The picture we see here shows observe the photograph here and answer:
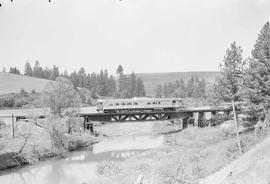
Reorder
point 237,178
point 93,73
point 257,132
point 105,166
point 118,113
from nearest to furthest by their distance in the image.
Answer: point 237,178, point 257,132, point 105,166, point 118,113, point 93,73

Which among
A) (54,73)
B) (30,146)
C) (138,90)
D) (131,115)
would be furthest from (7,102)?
(54,73)

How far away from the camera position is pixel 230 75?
36.8 metres

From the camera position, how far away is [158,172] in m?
24.3

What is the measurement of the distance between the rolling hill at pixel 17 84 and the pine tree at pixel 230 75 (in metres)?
82.8

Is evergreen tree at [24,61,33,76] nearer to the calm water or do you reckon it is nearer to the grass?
the grass

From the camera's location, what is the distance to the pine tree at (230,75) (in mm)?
36719

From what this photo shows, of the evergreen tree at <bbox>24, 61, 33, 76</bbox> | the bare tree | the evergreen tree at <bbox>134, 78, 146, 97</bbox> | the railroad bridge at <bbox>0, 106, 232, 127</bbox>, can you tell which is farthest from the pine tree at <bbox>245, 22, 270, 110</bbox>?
the evergreen tree at <bbox>24, 61, 33, 76</bbox>

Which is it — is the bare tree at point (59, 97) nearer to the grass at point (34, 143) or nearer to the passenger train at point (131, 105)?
the grass at point (34, 143)

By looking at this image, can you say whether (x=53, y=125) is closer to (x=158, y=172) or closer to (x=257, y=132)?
(x=158, y=172)

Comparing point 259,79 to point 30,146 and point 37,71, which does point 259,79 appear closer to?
point 30,146

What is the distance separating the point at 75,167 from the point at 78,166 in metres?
0.58

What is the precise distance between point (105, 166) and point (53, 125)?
10760mm

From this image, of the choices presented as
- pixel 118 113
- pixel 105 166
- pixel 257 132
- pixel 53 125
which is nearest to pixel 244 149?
pixel 257 132

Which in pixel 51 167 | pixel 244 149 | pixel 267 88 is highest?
pixel 267 88
